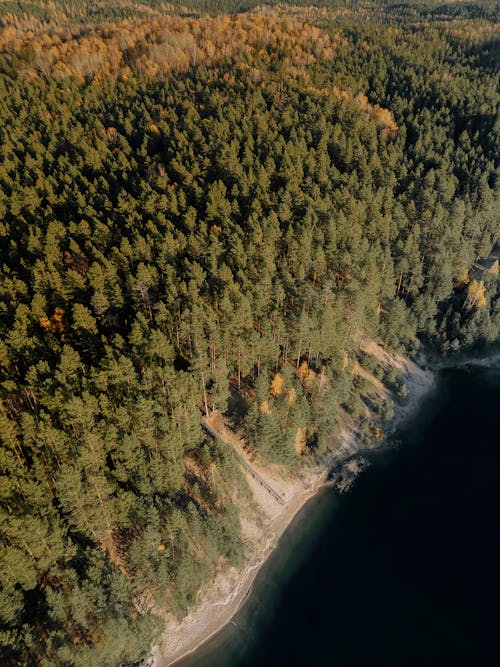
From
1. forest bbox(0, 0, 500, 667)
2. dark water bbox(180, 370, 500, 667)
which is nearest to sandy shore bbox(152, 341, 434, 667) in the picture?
dark water bbox(180, 370, 500, 667)

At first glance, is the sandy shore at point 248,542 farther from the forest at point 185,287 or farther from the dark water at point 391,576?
the forest at point 185,287

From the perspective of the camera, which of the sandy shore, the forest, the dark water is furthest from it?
the dark water

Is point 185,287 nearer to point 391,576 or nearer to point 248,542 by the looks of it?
point 248,542

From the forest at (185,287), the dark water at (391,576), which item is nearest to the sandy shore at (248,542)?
the dark water at (391,576)

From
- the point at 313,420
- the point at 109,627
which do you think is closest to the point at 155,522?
the point at 109,627

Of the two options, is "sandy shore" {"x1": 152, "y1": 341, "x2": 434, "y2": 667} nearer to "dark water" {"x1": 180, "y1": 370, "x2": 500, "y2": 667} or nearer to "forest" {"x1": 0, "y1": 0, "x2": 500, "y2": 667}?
"dark water" {"x1": 180, "y1": 370, "x2": 500, "y2": 667}

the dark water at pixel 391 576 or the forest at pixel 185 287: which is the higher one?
the forest at pixel 185 287
